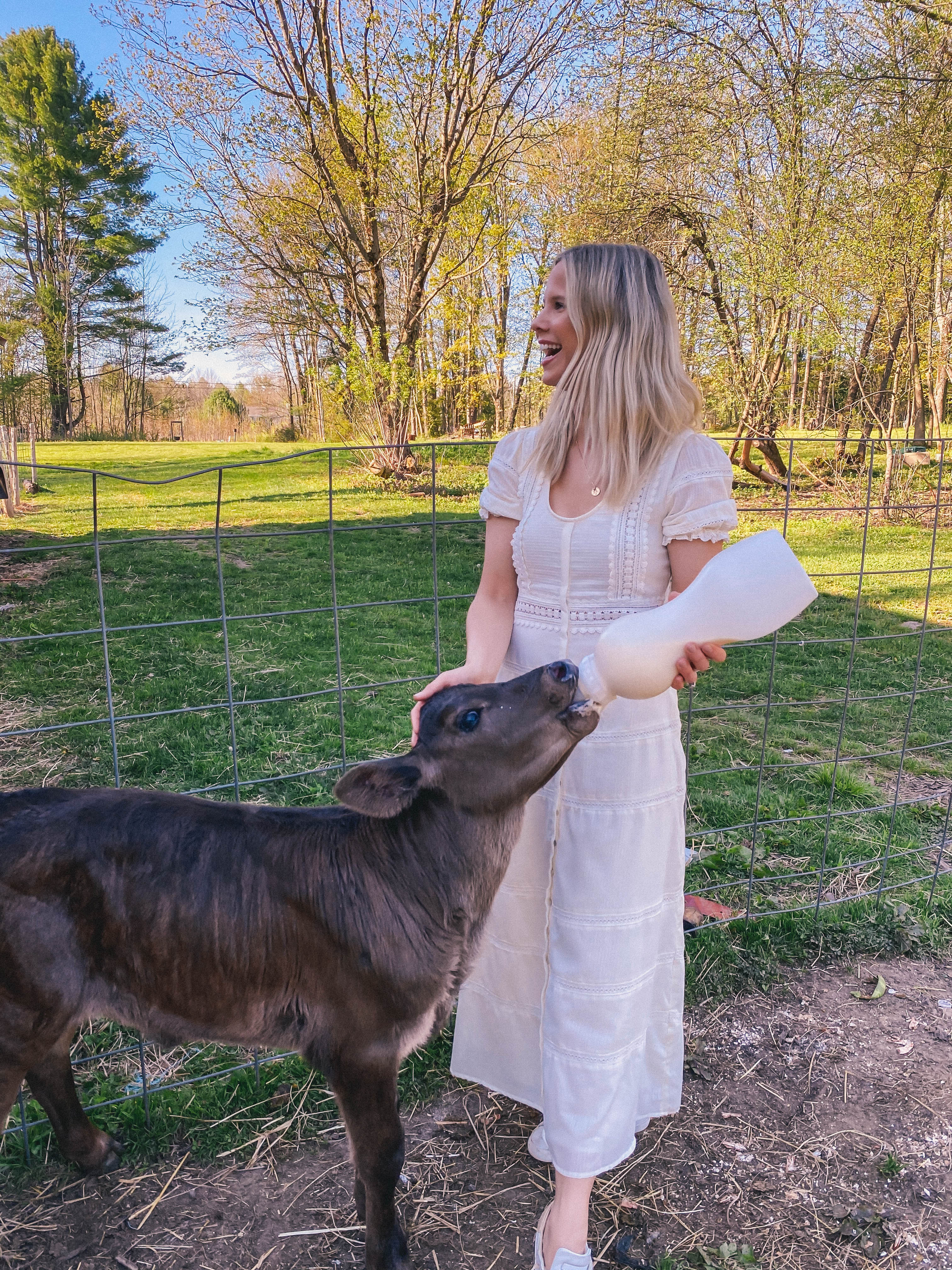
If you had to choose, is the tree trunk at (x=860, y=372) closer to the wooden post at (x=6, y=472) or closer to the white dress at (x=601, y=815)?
the white dress at (x=601, y=815)

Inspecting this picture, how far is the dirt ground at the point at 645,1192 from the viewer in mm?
2529

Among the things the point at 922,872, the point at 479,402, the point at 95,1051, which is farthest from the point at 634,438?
the point at 479,402

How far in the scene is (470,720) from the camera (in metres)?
2.20

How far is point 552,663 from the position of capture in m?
2.13

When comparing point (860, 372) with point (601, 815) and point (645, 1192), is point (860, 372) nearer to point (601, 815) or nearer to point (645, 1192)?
point (601, 815)

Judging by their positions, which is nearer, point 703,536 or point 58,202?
point 703,536

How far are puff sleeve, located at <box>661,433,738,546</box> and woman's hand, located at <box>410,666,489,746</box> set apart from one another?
67cm

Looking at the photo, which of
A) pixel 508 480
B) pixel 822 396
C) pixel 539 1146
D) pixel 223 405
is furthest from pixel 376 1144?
pixel 223 405

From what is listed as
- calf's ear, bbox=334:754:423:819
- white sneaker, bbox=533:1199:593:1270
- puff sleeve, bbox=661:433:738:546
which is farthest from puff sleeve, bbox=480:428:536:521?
white sneaker, bbox=533:1199:593:1270

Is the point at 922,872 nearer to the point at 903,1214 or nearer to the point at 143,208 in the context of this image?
the point at 903,1214

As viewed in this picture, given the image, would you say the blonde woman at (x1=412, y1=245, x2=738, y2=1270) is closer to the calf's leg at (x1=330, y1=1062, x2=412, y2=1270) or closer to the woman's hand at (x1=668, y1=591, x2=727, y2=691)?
the woman's hand at (x1=668, y1=591, x2=727, y2=691)

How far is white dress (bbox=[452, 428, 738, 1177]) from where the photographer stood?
234 centimetres

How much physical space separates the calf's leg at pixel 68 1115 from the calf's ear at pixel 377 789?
4.41ft

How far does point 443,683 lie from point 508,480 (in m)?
0.68
